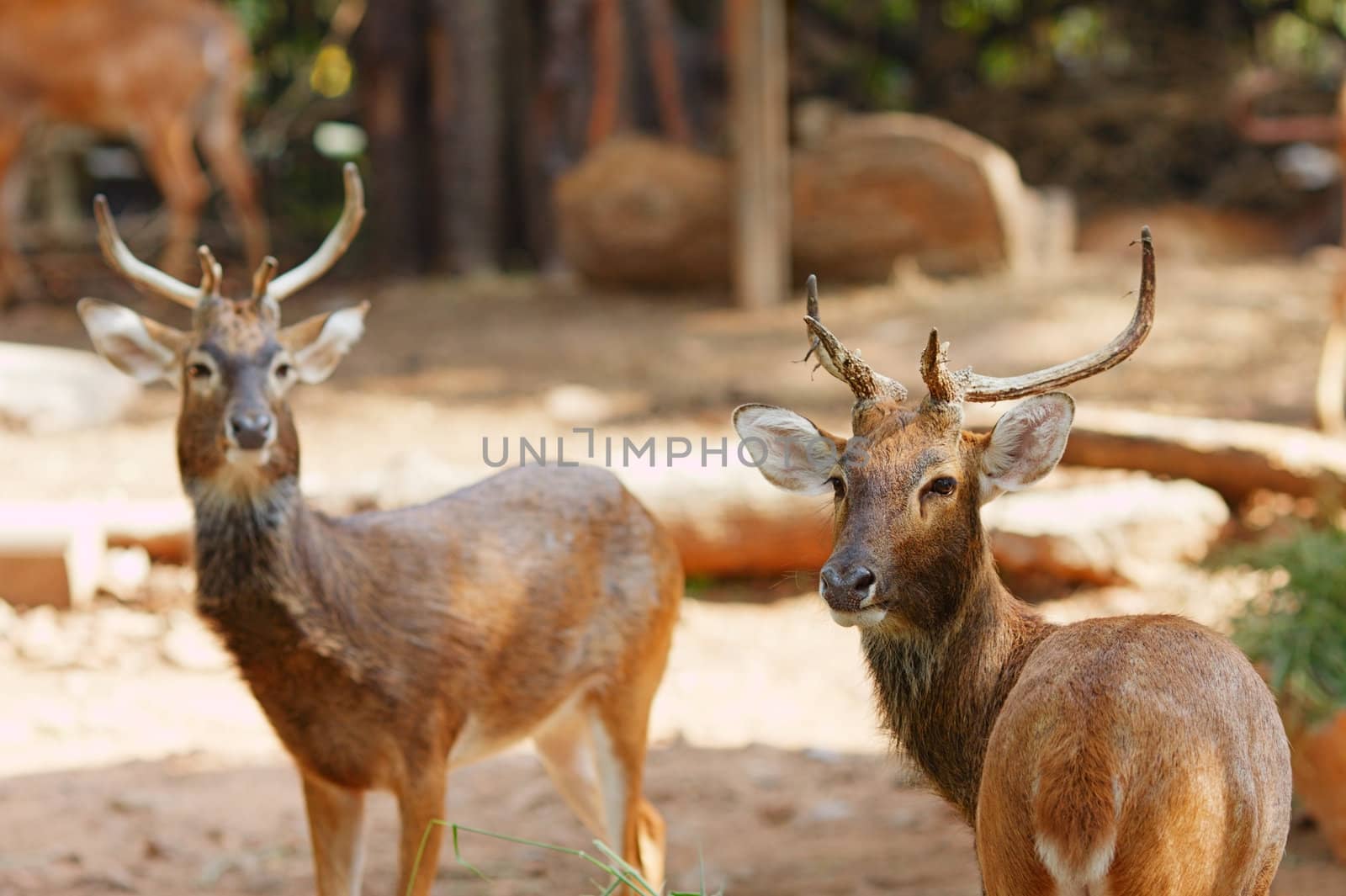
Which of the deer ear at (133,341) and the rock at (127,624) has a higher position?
the deer ear at (133,341)

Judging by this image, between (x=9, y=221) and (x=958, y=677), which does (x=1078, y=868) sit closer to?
(x=958, y=677)

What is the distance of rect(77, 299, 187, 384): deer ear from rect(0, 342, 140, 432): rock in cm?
514

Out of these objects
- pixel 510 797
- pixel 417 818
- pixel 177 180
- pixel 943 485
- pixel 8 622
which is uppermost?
pixel 177 180

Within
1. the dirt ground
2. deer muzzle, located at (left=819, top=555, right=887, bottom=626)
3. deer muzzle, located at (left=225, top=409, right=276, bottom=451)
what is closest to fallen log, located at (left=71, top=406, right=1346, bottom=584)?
the dirt ground

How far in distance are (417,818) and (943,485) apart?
1723 mm

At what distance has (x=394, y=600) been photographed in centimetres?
418

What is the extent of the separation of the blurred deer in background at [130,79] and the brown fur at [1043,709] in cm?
1166

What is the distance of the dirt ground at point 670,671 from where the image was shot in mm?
5023

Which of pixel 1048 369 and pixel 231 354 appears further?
pixel 231 354

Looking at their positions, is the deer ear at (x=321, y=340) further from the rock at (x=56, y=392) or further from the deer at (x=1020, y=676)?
the rock at (x=56, y=392)

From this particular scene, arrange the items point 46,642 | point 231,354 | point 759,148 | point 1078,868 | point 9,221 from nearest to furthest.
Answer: point 1078,868 < point 231,354 < point 46,642 < point 759,148 < point 9,221

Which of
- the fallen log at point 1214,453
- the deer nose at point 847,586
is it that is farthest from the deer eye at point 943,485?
the fallen log at point 1214,453

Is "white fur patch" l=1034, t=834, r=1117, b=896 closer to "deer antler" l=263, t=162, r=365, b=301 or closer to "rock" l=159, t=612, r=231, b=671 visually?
"deer antler" l=263, t=162, r=365, b=301

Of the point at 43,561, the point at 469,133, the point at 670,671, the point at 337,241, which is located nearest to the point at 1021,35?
the point at 469,133
